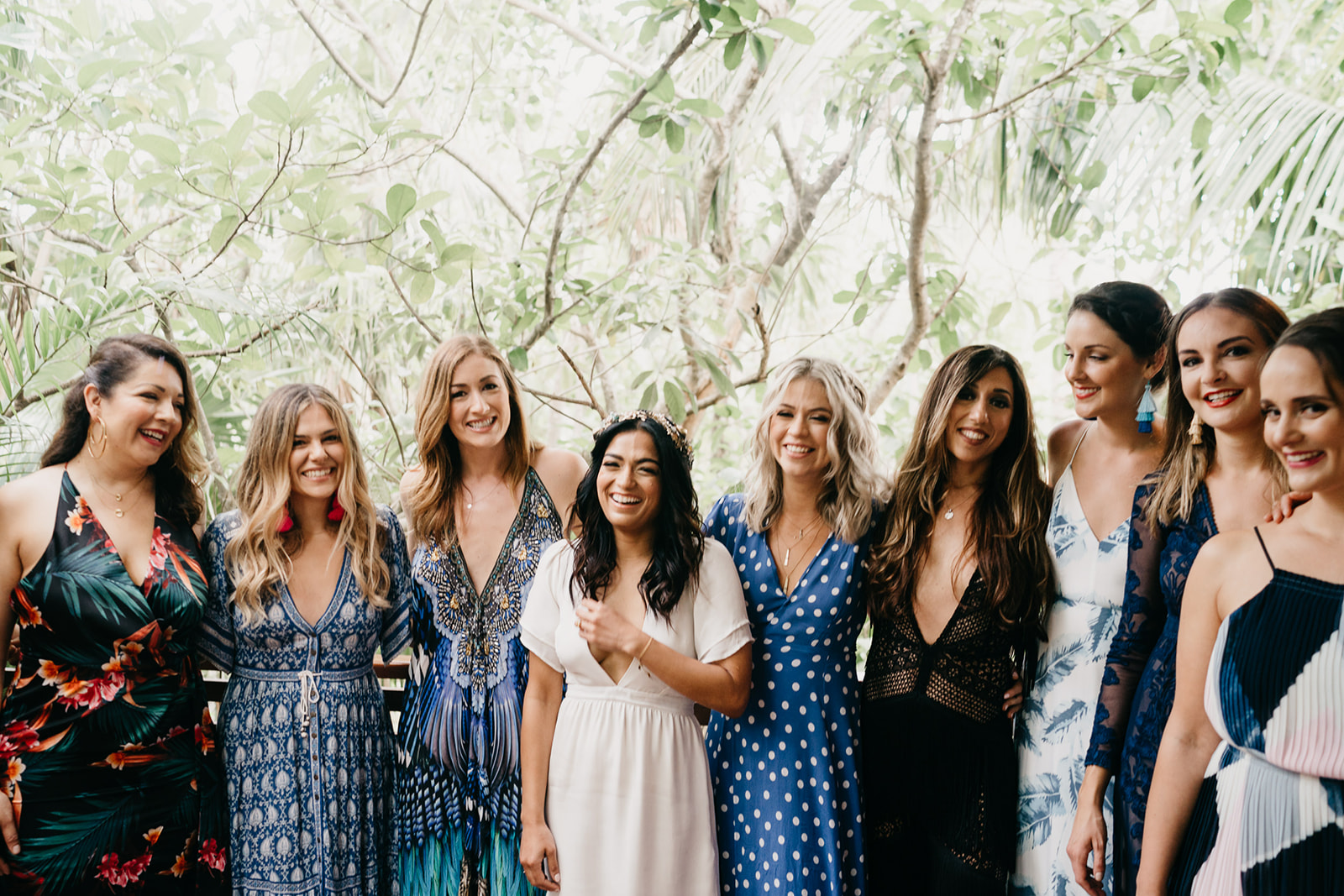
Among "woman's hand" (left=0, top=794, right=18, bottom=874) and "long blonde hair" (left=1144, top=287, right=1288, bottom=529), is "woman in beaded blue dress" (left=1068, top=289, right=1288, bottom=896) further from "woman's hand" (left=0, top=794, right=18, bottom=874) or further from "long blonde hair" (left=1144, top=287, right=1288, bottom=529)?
"woman's hand" (left=0, top=794, right=18, bottom=874)

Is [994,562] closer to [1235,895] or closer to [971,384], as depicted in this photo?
[971,384]

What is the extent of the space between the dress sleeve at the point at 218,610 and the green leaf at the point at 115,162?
3.45 ft

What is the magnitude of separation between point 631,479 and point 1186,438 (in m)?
1.17

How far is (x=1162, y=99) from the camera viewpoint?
10.2 ft

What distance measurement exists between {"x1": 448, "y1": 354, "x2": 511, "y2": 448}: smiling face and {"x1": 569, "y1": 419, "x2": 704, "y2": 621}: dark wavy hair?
427 mm

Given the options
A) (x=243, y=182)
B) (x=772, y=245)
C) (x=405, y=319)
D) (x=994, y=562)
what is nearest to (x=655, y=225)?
(x=772, y=245)

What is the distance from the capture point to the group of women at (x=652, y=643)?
1.99m

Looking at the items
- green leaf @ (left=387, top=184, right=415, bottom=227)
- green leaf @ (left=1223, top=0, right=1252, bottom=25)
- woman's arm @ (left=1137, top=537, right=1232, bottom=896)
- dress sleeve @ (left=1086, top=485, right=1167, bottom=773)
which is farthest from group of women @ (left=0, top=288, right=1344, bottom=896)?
green leaf @ (left=1223, top=0, right=1252, bottom=25)

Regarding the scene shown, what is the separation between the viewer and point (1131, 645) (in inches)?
74.9

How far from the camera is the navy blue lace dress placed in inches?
71.3

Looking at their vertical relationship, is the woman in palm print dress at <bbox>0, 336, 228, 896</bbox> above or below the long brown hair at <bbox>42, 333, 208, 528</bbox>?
below

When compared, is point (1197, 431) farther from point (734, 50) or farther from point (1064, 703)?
point (734, 50)

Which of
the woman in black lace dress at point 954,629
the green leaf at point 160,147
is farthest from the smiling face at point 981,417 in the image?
the green leaf at point 160,147

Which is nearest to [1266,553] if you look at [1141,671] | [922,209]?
[1141,671]
